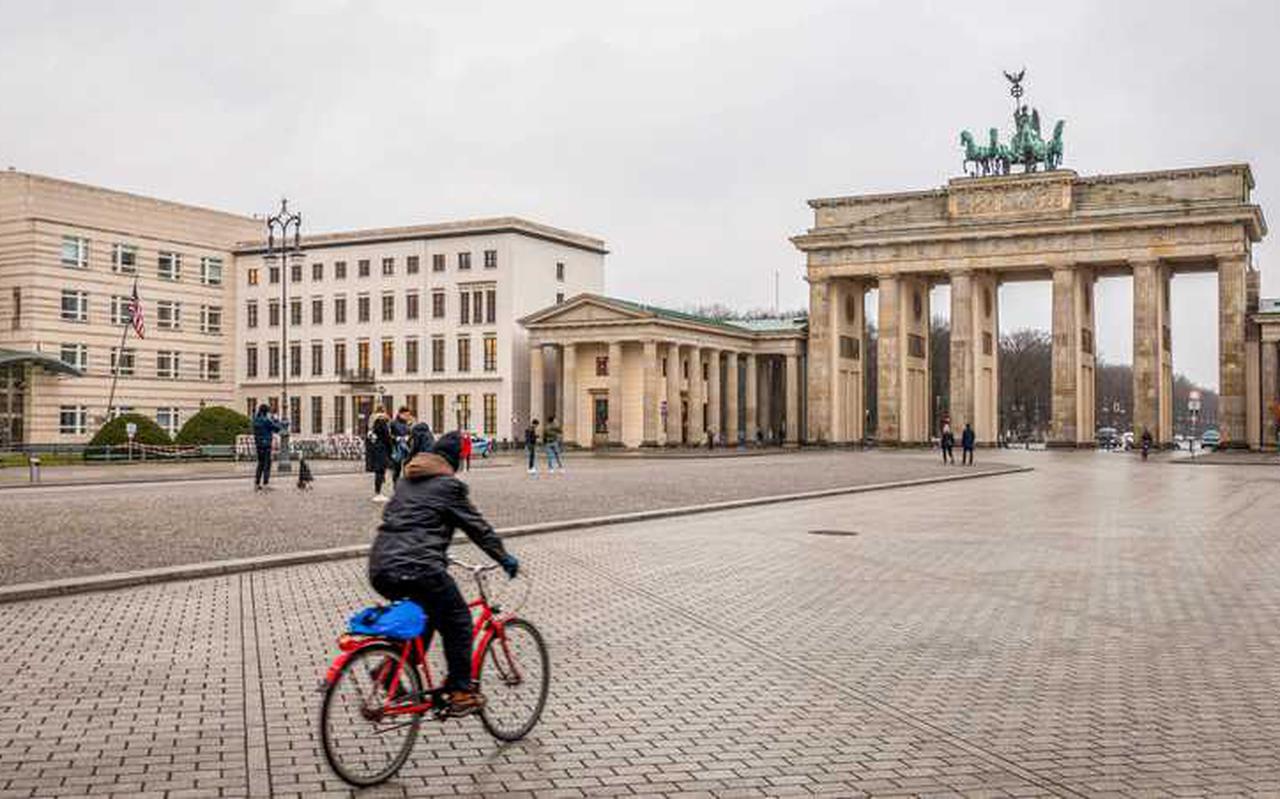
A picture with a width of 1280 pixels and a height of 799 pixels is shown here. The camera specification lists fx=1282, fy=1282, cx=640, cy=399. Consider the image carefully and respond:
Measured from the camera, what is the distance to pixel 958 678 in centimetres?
1006

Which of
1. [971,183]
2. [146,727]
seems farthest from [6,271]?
[146,727]

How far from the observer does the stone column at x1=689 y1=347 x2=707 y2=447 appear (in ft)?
291

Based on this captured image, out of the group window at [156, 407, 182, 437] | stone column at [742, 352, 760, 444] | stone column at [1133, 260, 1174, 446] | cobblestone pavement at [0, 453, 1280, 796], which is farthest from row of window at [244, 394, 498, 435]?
cobblestone pavement at [0, 453, 1280, 796]

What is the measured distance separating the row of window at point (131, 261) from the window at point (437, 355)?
14651 millimetres

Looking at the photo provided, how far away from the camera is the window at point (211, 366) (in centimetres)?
8412

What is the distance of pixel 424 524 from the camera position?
7531mm

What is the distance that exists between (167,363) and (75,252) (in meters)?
9.62

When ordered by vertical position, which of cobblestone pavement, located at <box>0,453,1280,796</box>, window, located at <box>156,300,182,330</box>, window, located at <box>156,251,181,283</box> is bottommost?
cobblestone pavement, located at <box>0,453,1280,796</box>

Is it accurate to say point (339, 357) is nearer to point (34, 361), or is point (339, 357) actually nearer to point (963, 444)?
point (34, 361)

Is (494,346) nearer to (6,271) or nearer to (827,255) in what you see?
(827,255)

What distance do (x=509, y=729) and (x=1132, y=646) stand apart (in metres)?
6.23

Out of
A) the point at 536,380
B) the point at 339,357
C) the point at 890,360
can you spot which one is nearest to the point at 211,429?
the point at 536,380

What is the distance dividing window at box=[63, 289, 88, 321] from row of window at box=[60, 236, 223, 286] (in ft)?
5.22

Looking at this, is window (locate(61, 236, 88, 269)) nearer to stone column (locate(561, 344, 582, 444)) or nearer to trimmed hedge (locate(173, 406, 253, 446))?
trimmed hedge (locate(173, 406, 253, 446))
